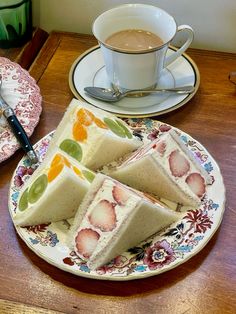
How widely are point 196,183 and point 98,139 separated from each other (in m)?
0.19

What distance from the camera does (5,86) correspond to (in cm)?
110

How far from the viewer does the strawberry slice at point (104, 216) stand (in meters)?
0.78

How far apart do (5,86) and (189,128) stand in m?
0.41

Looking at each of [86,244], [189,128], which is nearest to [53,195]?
[86,244]

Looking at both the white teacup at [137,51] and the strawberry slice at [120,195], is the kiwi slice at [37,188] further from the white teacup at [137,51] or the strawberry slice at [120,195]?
the white teacup at [137,51]

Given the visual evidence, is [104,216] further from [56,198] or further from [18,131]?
[18,131]

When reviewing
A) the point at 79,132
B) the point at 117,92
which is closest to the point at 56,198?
the point at 79,132

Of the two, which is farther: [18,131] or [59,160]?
[18,131]

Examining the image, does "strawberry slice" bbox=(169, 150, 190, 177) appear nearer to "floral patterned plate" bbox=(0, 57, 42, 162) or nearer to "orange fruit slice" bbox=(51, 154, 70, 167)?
"orange fruit slice" bbox=(51, 154, 70, 167)

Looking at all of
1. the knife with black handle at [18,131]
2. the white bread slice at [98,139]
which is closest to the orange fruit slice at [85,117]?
the white bread slice at [98,139]

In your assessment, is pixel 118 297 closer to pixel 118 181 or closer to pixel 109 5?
pixel 118 181

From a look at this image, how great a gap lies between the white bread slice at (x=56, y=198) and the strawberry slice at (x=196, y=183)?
17cm

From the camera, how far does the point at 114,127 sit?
3.07 feet

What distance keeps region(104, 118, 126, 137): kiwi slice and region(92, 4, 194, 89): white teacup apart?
14cm
